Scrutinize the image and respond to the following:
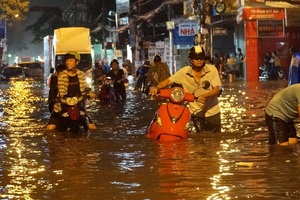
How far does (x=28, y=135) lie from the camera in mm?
14117

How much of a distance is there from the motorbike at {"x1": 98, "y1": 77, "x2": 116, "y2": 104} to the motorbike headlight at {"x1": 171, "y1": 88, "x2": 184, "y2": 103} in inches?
522

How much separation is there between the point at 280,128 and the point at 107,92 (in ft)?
47.5

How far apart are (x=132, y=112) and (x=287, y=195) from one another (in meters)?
12.9

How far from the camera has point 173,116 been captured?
37.8ft

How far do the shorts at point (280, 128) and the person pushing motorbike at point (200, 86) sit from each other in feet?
3.30

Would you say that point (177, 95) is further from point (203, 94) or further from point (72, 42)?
point (72, 42)

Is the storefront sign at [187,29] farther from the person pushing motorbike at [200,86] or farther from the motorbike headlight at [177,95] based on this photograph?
the motorbike headlight at [177,95]

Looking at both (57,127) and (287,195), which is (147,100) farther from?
(287,195)

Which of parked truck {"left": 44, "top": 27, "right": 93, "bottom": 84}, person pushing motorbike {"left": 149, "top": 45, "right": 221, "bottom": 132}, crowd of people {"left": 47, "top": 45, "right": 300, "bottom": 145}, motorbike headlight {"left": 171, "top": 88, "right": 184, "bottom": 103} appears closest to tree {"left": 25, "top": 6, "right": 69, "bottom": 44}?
parked truck {"left": 44, "top": 27, "right": 93, "bottom": 84}

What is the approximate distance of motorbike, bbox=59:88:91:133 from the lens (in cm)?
1327

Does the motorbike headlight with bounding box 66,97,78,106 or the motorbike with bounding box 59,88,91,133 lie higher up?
the motorbike headlight with bounding box 66,97,78,106

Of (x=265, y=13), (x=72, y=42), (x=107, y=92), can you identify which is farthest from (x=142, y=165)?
(x=265, y=13)

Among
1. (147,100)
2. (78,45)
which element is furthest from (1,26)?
(147,100)

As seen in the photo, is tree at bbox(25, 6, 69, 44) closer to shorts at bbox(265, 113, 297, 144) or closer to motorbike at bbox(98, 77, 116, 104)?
motorbike at bbox(98, 77, 116, 104)
